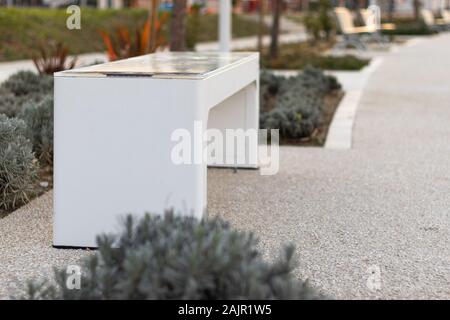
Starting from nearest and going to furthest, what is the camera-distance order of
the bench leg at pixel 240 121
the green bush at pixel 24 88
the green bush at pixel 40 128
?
the green bush at pixel 40 128
the bench leg at pixel 240 121
the green bush at pixel 24 88

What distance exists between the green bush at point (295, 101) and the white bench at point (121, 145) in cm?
402

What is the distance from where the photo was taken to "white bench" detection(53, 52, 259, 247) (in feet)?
14.8

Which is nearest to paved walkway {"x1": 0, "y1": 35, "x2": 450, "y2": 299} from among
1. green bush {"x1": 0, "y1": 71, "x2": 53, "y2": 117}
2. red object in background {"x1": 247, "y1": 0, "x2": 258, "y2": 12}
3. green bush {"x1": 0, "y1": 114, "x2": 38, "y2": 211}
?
green bush {"x1": 0, "y1": 114, "x2": 38, "y2": 211}

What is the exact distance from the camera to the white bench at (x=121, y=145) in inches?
177

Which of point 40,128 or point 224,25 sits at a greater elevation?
point 224,25

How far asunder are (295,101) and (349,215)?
391cm

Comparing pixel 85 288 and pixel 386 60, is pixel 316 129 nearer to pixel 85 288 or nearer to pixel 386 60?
pixel 85 288

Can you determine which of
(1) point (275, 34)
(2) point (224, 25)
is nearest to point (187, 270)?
(2) point (224, 25)

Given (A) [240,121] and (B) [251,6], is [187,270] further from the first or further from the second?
(B) [251,6]

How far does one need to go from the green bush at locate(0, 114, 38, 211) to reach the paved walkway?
0.12 m

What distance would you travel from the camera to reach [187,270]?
122 inches

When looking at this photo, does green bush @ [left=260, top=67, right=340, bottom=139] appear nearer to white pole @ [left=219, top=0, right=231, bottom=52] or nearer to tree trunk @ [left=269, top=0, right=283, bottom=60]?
white pole @ [left=219, top=0, right=231, bottom=52]

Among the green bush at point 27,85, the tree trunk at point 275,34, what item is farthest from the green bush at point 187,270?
the tree trunk at point 275,34

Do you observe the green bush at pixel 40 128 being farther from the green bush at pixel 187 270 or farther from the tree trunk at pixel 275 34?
the tree trunk at pixel 275 34
